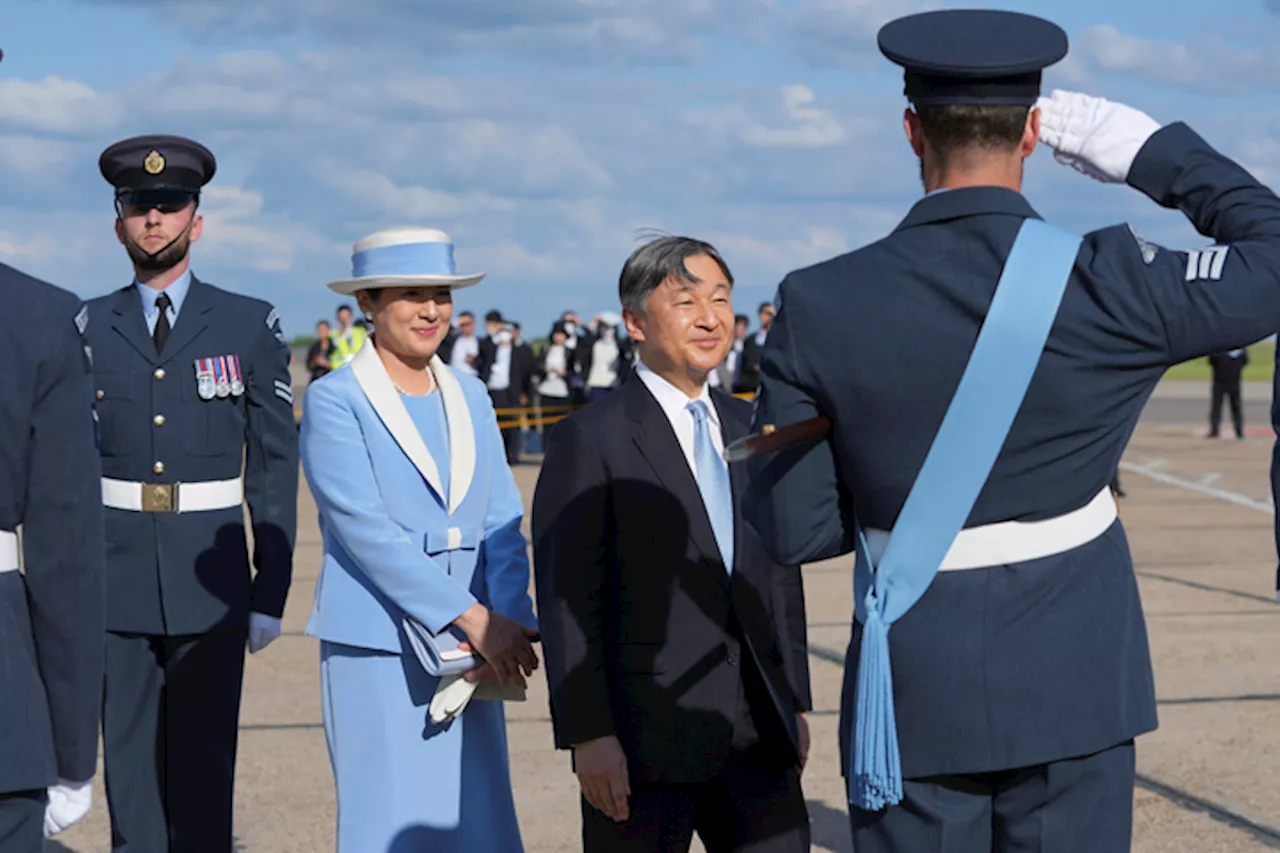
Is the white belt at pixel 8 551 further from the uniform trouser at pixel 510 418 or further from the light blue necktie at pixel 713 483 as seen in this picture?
the uniform trouser at pixel 510 418

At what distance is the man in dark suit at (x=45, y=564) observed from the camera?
3.23 meters

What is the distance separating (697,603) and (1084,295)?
4.88ft

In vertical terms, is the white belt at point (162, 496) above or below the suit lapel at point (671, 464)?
below

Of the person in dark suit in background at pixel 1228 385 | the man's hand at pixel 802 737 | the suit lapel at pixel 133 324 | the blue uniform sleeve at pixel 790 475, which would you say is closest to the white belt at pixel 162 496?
the suit lapel at pixel 133 324

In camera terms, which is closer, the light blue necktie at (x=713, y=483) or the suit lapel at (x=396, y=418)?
the light blue necktie at (x=713, y=483)

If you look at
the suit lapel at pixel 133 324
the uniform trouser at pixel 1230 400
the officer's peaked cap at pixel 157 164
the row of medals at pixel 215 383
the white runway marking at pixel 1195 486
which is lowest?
the white runway marking at pixel 1195 486

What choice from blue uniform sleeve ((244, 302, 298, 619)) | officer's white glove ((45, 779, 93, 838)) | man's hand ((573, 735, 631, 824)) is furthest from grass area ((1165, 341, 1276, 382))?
officer's white glove ((45, 779, 93, 838))

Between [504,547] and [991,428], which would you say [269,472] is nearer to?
[504,547]

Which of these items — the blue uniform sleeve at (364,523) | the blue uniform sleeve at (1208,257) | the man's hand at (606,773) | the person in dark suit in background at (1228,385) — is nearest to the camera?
the blue uniform sleeve at (1208,257)

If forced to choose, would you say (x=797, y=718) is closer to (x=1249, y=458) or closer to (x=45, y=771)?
(x=45, y=771)

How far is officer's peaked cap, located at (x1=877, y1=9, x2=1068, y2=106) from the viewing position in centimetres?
297

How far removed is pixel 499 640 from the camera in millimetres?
4645

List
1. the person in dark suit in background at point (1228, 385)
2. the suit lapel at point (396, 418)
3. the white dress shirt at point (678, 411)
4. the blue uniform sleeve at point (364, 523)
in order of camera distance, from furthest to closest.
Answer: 1. the person in dark suit in background at point (1228, 385)
2. the suit lapel at point (396, 418)
3. the blue uniform sleeve at point (364, 523)
4. the white dress shirt at point (678, 411)

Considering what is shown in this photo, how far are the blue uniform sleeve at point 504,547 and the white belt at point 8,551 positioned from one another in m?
1.61
